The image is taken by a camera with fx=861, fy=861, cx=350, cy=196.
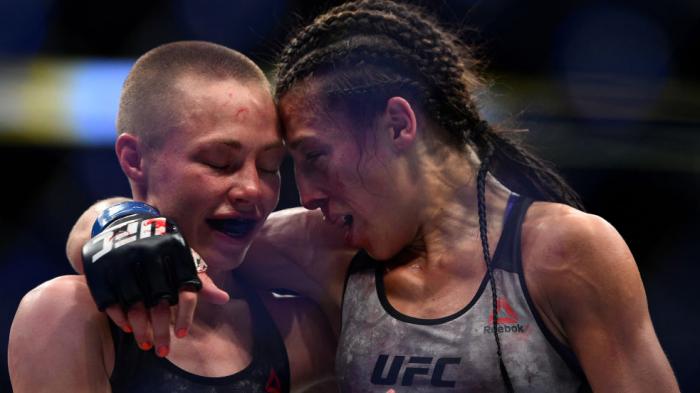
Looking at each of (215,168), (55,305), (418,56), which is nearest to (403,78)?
(418,56)

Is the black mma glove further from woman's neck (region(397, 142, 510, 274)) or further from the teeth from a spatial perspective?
woman's neck (region(397, 142, 510, 274))

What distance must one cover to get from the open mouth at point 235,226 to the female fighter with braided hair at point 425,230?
0.12 meters

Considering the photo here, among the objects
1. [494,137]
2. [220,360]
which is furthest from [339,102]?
[220,360]

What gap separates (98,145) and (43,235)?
1.83 ft

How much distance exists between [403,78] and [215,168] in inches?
15.6

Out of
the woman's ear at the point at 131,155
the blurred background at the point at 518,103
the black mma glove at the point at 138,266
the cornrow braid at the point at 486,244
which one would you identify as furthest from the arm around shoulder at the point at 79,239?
the blurred background at the point at 518,103

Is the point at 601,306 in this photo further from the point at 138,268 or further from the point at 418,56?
the point at 138,268

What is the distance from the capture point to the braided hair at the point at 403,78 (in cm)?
A: 165

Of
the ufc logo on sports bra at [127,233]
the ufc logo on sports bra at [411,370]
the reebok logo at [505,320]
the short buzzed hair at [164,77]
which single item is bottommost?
the ufc logo on sports bra at [411,370]

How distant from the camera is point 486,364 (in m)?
1.49

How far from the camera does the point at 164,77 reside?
65.6 inches

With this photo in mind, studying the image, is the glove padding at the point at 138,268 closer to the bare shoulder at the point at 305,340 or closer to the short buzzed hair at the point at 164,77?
the short buzzed hair at the point at 164,77

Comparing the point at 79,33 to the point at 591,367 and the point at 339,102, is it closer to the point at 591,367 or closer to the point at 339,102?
the point at 339,102

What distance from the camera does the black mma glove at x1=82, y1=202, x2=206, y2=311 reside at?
4.12 ft
